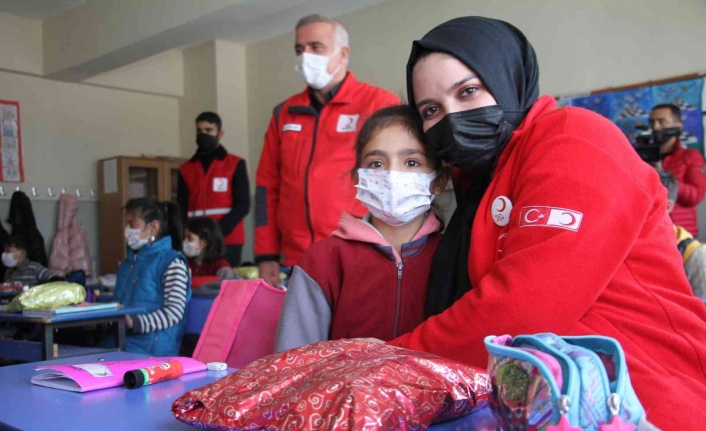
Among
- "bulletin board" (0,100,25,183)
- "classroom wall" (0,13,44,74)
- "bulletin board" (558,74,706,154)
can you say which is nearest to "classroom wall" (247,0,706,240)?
"bulletin board" (558,74,706,154)

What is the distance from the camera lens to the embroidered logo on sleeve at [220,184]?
5801 millimetres

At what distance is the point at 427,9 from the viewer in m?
6.62

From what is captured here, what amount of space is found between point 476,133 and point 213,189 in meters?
4.74

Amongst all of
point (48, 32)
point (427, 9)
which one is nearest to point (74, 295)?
point (427, 9)

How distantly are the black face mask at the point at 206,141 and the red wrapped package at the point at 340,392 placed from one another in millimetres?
4804

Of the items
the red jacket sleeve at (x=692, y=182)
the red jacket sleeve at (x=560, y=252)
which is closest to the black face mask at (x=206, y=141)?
the red jacket sleeve at (x=692, y=182)

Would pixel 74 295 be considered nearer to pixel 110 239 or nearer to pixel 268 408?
pixel 268 408

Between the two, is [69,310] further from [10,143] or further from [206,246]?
[10,143]

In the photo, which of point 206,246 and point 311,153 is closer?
point 311,153

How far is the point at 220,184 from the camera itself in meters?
5.83

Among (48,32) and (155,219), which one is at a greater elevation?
(48,32)

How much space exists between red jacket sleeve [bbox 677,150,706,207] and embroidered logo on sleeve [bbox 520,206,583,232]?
3991 millimetres

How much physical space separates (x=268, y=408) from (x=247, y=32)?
297 inches

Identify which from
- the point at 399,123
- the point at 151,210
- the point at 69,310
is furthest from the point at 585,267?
the point at 151,210
